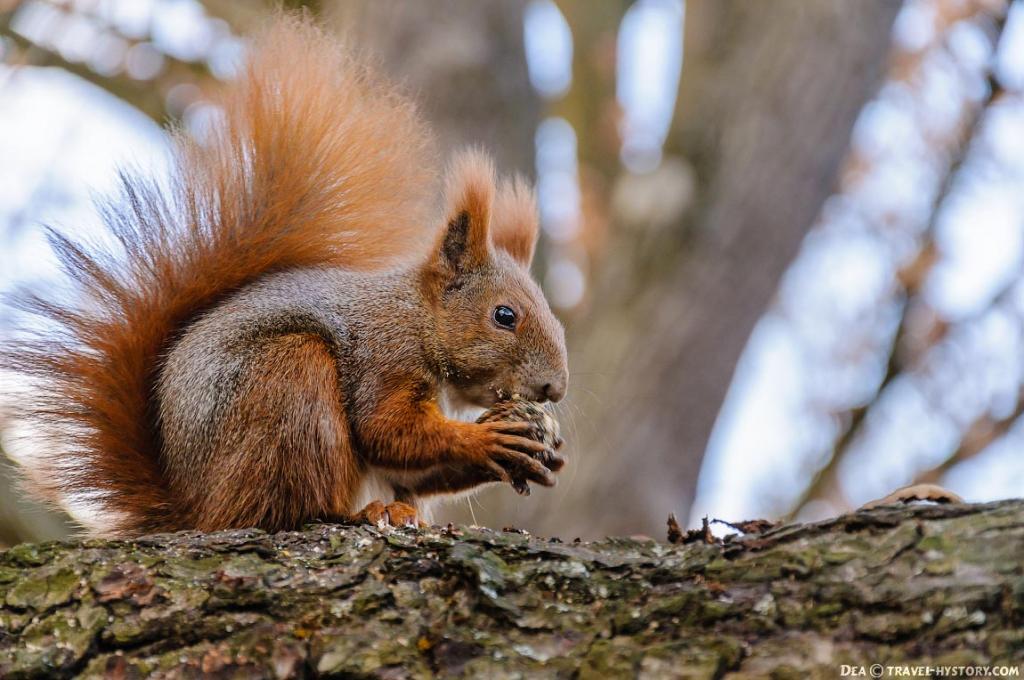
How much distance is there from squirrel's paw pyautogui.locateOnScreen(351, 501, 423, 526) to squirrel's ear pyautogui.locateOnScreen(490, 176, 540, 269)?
997 mm

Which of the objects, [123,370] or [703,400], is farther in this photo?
[703,400]

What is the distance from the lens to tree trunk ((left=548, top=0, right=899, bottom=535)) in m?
3.59

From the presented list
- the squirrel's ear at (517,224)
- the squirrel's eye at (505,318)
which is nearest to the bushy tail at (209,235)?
the squirrel's eye at (505,318)

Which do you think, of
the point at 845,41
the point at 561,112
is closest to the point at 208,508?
the point at 845,41

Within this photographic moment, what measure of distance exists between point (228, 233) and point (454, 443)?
2.29 ft

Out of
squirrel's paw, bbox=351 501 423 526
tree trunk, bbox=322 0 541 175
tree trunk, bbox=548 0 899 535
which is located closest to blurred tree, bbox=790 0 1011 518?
tree trunk, bbox=548 0 899 535

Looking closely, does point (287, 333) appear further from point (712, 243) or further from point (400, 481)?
point (712, 243)

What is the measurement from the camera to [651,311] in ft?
12.0

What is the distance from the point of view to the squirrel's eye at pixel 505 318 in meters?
2.59

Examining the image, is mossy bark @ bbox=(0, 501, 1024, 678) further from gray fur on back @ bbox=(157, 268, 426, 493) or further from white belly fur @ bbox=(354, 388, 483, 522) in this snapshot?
white belly fur @ bbox=(354, 388, 483, 522)

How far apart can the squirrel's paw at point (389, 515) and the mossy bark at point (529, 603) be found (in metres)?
0.38

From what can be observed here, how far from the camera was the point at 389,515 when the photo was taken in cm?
217

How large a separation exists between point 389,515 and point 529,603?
2.14ft

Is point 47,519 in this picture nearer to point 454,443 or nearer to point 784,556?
point 454,443
